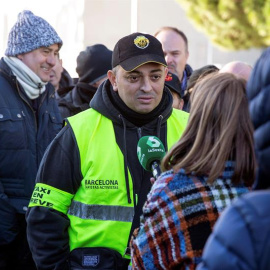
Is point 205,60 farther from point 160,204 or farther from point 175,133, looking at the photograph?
point 160,204

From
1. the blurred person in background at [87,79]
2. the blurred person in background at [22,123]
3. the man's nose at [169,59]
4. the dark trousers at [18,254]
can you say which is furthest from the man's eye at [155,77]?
the man's nose at [169,59]

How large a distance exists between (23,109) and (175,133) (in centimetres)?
156

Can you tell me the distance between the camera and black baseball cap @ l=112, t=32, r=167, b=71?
4285 millimetres

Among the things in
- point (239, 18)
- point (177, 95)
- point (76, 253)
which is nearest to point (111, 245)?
point (76, 253)

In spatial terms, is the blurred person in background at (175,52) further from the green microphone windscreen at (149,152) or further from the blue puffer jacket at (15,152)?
the green microphone windscreen at (149,152)

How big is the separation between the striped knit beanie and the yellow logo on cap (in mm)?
1619

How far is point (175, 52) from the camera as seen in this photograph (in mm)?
7309

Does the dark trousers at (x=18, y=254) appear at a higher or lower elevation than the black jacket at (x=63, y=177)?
lower

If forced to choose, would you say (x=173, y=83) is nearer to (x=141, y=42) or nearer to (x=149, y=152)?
→ (x=141, y=42)

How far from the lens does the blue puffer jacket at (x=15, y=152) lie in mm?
5207

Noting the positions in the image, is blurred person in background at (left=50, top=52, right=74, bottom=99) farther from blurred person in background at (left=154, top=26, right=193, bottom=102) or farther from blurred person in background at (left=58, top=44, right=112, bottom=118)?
blurred person in background at (left=154, top=26, right=193, bottom=102)

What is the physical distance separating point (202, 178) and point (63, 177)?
135 centimetres

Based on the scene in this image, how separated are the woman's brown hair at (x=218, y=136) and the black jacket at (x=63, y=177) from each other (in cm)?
118

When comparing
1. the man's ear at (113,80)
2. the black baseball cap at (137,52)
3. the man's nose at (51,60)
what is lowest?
the man's nose at (51,60)
